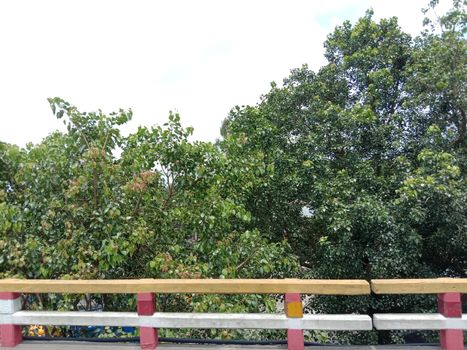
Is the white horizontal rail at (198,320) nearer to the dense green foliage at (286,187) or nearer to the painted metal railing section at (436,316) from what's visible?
the painted metal railing section at (436,316)

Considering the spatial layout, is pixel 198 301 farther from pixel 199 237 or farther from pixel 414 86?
pixel 414 86

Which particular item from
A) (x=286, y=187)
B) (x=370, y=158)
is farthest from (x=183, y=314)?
(x=370, y=158)

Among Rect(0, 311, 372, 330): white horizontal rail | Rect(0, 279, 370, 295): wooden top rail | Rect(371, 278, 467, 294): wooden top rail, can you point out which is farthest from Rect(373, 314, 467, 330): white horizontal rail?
Rect(0, 279, 370, 295): wooden top rail

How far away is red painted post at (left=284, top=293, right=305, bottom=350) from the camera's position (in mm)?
3385

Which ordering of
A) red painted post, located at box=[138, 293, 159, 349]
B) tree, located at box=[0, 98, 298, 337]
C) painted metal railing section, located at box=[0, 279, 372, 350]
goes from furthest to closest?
tree, located at box=[0, 98, 298, 337]
red painted post, located at box=[138, 293, 159, 349]
painted metal railing section, located at box=[0, 279, 372, 350]

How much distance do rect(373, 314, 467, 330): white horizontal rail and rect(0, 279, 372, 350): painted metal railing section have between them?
0.15m

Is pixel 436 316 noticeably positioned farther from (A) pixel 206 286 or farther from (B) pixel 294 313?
(A) pixel 206 286

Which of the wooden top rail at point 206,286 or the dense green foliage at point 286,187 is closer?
the wooden top rail at point 206,286

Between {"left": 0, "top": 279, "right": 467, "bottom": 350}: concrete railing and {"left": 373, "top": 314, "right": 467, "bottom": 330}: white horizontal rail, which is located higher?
{"left": 0, "top": 279, "right": 467, "bottom": 350}: concrete railing

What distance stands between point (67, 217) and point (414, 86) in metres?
7.83

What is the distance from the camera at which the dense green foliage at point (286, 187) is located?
5090 mm

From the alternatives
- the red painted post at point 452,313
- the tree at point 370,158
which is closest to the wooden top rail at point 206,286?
the red painted post at point 452,313

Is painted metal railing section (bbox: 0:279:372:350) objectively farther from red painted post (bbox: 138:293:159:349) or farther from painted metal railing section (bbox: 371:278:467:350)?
painted metal railing section (bbox: 371:278:467:350)

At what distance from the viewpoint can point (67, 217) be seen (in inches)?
203
